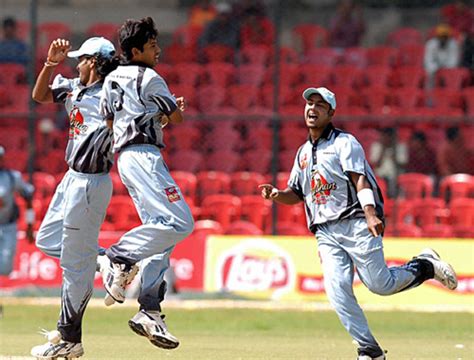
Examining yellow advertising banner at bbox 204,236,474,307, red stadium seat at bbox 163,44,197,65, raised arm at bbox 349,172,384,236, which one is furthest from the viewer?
red stadium seat at bbox 163,44,197,65

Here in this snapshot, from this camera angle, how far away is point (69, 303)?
9852 mm

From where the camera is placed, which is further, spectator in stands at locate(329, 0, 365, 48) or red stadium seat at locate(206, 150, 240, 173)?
spectator in stands at locate(329, 0, 365, 48)

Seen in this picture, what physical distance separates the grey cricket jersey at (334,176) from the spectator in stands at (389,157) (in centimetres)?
1028

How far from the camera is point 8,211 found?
59.9 ft

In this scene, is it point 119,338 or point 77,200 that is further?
point 119,338

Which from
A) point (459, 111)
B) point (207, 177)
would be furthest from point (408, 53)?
point (207, 177)

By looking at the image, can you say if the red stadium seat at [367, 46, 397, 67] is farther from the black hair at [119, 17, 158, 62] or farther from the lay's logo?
the black hair at [119, 17, 158, 62]

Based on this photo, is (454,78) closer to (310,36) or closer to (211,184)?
(310,36)

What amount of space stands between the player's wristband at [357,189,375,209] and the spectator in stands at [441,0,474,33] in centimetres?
1382

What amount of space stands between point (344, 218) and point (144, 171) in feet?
5.25

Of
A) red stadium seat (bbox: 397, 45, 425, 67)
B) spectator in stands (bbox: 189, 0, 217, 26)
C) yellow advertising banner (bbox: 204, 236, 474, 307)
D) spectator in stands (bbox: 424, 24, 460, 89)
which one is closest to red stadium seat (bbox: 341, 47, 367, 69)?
red stadium seat (bbox: 397, 45, 425, 67)

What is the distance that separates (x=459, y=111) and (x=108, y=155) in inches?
513

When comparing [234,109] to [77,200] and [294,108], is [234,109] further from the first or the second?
[77,200]

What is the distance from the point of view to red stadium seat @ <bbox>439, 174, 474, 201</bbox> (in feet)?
66.1
